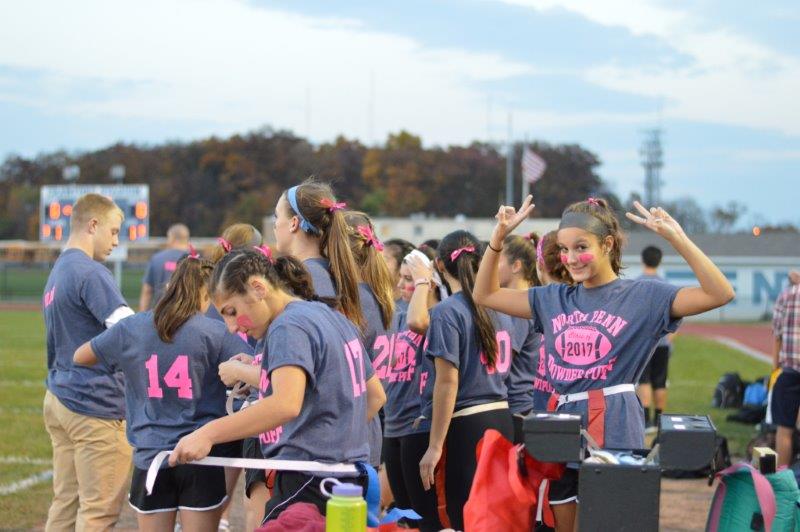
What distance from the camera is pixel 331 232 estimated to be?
4.40m

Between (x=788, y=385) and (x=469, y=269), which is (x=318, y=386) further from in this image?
(x=788, y=385)

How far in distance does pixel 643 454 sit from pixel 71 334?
10.9 feet

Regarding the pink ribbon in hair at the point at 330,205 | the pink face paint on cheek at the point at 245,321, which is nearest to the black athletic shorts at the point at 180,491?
the pink face paint on cheek at the point at 245,321

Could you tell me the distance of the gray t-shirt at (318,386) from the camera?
336 cm

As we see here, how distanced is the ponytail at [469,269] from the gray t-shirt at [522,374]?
0.45m

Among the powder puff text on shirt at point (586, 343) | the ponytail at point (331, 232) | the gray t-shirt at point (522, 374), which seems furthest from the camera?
the gray t-shirt at point (522, 374)

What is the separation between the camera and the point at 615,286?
13.4 feet

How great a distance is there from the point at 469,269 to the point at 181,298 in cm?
158

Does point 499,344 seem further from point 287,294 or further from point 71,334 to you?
point 71,334

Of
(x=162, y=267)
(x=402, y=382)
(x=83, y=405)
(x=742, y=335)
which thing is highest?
(x=162, y=267)

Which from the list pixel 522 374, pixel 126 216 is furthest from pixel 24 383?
pixel 126 216

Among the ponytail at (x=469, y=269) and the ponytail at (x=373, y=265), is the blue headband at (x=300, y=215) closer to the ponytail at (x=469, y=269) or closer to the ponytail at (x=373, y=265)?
the ponytail at (x=373, y=265)

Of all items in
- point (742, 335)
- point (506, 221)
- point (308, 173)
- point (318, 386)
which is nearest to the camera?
point (318, 386)

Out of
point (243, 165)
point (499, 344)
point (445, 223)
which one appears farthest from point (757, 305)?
point (243, 165)
